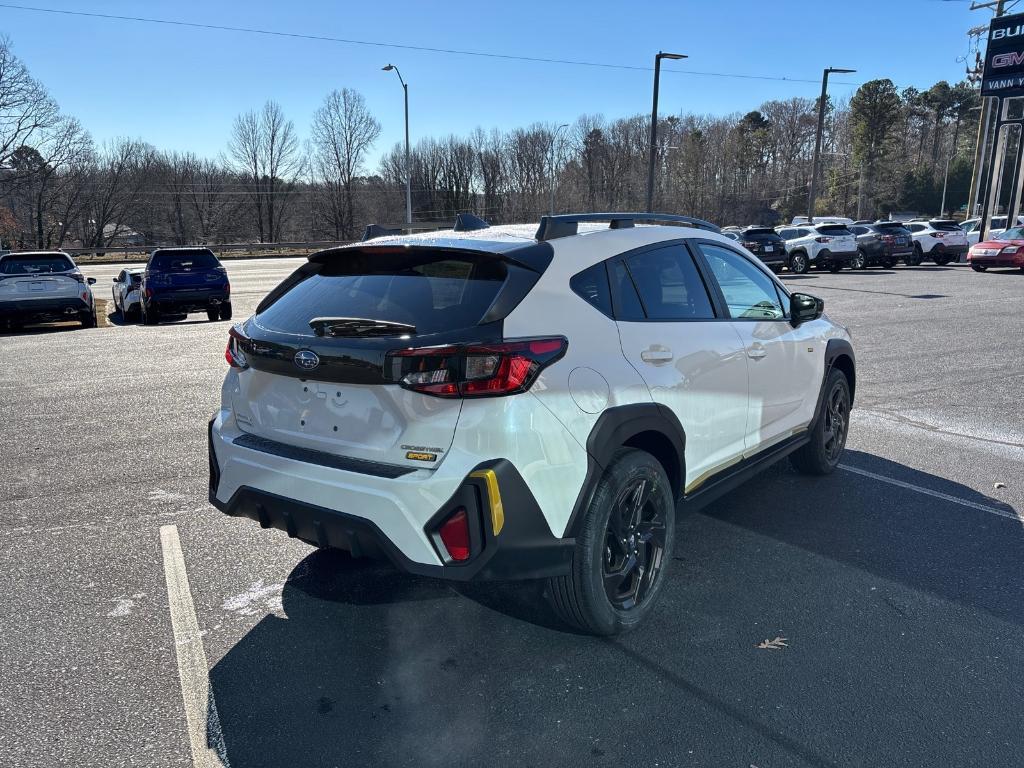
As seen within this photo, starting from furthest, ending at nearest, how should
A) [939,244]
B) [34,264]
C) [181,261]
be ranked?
[939,244] < [181,261] < [34,264]

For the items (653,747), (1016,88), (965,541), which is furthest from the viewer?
(1016,88)

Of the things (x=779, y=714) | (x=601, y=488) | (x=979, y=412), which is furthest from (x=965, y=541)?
(x=979, y=412)

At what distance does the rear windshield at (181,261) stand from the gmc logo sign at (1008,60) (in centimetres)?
3310

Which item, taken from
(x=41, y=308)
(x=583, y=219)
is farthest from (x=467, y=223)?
(x=41, y=308)

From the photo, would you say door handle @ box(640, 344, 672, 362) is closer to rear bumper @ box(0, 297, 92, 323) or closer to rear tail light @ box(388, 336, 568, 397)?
rear tail light @ box(388, 336, 568, 397)

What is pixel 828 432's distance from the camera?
5355 mm

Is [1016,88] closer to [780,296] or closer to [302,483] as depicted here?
[780,296]

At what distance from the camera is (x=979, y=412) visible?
7.15 m

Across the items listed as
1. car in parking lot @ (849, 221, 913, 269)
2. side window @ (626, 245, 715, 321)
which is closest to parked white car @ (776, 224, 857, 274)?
car in parking lot @ (849, 221, 913, 269)

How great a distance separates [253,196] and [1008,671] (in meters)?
84.2

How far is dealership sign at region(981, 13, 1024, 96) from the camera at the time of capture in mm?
31281

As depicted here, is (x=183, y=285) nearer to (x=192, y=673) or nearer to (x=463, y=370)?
(x=192, y=673)

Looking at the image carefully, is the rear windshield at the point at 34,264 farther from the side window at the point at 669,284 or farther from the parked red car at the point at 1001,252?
the parked red car at the point at 1001,252

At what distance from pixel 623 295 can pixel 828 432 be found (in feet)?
9.14
